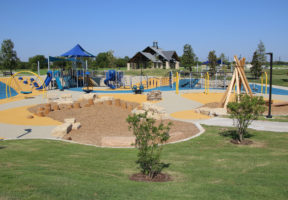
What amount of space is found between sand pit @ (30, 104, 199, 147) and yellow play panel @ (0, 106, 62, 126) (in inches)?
30.6

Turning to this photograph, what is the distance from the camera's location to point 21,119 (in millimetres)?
15016

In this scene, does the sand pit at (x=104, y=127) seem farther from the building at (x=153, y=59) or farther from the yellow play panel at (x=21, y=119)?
the building at (x=153, y=59)

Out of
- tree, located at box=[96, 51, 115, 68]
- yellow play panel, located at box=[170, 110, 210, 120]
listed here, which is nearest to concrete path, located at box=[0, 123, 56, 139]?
yellow play panel, located at box=[170, 110, 210, 120]

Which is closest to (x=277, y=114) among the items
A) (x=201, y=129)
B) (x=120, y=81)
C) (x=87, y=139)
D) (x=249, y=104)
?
(x=201, y=129)

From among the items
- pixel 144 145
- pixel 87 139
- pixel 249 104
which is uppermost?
pixel 249 104

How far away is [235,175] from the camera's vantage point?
20.5 feet

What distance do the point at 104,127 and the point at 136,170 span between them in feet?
22.3

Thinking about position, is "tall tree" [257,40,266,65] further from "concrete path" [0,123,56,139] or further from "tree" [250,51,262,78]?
"concrete path" [0,123,56,139]

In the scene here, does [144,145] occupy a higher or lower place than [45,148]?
higher

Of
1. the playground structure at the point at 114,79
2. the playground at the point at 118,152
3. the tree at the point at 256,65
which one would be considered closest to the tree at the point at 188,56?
the tree at the point at 256,65

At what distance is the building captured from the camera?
59.9m

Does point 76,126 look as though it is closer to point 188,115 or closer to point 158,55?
point 188,115

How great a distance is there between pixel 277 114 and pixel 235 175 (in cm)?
1089

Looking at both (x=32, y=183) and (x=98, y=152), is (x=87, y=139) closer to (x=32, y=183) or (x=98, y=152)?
(x=98, y=152)
